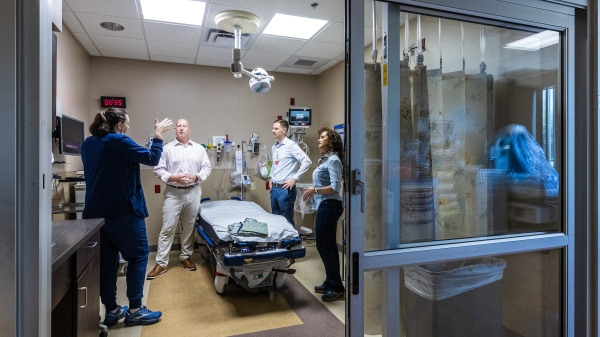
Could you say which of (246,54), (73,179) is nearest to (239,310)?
(73,179)

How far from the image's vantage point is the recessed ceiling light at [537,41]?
1.64 metres

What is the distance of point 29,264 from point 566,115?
6.90 feet

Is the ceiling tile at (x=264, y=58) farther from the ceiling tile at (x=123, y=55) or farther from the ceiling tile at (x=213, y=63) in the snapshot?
the ceiling tile at (x=123, y=55)

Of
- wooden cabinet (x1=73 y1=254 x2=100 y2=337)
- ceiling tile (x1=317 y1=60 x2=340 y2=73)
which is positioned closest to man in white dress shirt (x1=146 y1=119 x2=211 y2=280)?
wooden cabinet (x1=73 y1=254 x2=100 y2=337)

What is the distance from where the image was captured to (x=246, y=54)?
170 inches

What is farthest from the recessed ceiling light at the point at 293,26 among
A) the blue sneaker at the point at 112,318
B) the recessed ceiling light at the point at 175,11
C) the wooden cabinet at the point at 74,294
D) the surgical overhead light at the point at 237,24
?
the blue sneaker at the point at 112,318

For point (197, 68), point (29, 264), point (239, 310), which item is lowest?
point (239, 310)

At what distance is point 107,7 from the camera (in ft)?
9.72

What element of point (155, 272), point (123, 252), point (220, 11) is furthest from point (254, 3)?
point (155, 272)

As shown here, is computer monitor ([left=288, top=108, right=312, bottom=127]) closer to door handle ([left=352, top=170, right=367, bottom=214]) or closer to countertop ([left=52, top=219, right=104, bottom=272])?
countertop ([left=52, top=219, right=104, bottom=272])

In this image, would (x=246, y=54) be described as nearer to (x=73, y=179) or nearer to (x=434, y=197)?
(x=73, y=179)

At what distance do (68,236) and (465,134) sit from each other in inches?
73.9

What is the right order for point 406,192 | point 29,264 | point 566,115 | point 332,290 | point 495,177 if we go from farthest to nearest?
1. point 332,290
2. point 495,177
3. point 566,115
4. point 406,192
5. point 29,264

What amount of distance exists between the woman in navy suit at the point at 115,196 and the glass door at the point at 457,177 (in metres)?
1.70
